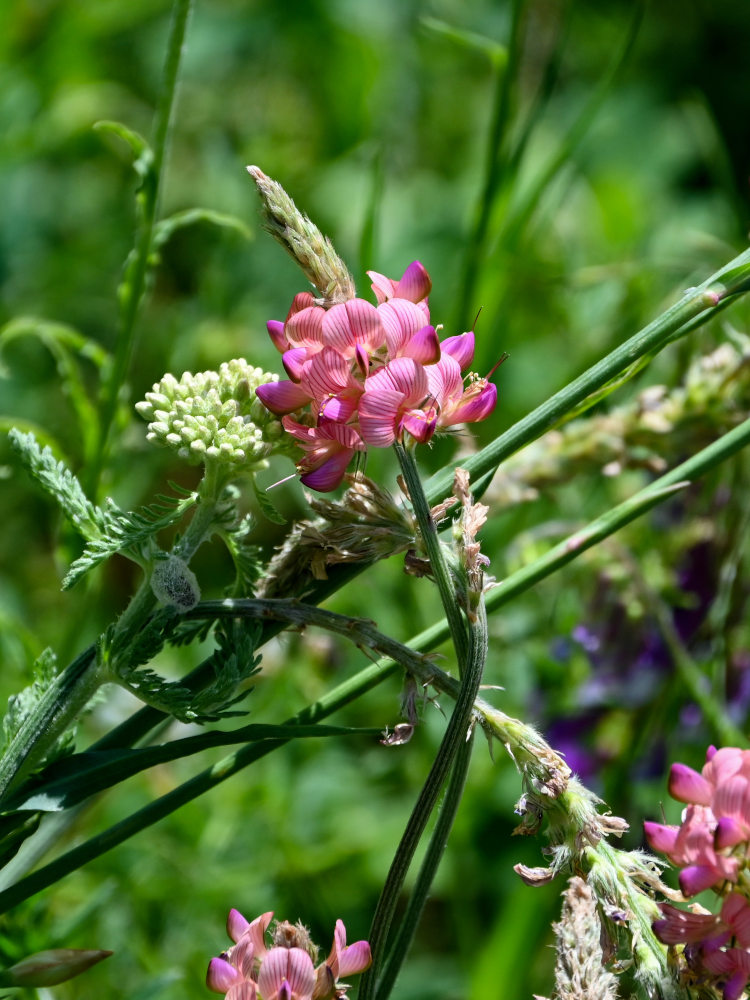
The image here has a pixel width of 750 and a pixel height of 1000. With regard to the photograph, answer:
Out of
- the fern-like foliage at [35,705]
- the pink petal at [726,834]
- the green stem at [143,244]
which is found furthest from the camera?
the green stem at [143,244]

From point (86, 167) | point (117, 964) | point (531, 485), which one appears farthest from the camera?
point (86, 167)

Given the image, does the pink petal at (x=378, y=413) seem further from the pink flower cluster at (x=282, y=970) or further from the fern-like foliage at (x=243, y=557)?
the pink flower cluster at (x=282, y=970)

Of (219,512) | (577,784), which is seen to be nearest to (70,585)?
(219,512)

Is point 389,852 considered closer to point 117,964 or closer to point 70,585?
point 117,964

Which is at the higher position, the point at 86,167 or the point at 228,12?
the point at 228,12

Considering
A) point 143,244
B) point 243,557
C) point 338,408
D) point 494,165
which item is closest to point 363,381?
point 338,408

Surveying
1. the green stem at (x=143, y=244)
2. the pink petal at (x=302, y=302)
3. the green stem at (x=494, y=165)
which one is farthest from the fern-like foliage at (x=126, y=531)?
the green stem at (x=494, y=165)

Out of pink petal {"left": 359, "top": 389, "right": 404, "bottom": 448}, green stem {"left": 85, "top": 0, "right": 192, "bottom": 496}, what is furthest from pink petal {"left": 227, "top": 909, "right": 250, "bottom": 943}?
green stem {"left": 85, "top": 0, "right": 192, "bottom": 496}
